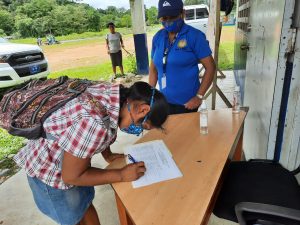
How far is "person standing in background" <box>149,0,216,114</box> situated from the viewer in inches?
68.1

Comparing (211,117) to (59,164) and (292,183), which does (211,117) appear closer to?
(292,183)

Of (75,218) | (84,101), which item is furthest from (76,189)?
(84,101)

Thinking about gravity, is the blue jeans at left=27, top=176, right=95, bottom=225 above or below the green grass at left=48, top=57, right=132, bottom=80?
above

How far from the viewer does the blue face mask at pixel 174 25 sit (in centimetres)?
175

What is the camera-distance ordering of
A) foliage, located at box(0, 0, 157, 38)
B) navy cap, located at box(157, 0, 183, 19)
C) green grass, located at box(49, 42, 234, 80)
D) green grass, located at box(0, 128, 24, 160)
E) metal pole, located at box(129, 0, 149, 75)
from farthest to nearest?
foliage, located at box(0, 0, 157, 38) < green grass, located at box(49, 42, 234, 80) < metal pole, located at box(129, 0, 149, 75) < green grass, located at box(0, 128, 24, 160) < navy cap, located at box(157, 0, 183, 19)

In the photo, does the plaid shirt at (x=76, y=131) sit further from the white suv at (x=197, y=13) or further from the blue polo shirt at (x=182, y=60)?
the white suv at (x=197, y=13)

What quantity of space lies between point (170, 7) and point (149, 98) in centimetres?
101

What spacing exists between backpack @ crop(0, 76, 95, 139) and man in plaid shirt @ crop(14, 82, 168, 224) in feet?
0.11

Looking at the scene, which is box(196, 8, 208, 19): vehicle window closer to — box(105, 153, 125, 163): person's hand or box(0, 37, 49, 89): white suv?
box(0, 37, 49, 89): white suv

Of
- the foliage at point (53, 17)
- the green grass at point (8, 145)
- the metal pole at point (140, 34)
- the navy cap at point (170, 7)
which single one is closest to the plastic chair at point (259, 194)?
the navy cap at point (170, 7)

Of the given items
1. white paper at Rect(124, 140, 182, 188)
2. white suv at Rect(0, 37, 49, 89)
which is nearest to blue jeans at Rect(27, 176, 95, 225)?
white paper at Rect(124, 140, 182, 188)

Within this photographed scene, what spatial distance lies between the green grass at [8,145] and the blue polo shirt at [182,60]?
2.36 meters

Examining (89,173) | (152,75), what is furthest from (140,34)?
(89,173)

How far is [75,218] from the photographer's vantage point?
3.84ft
